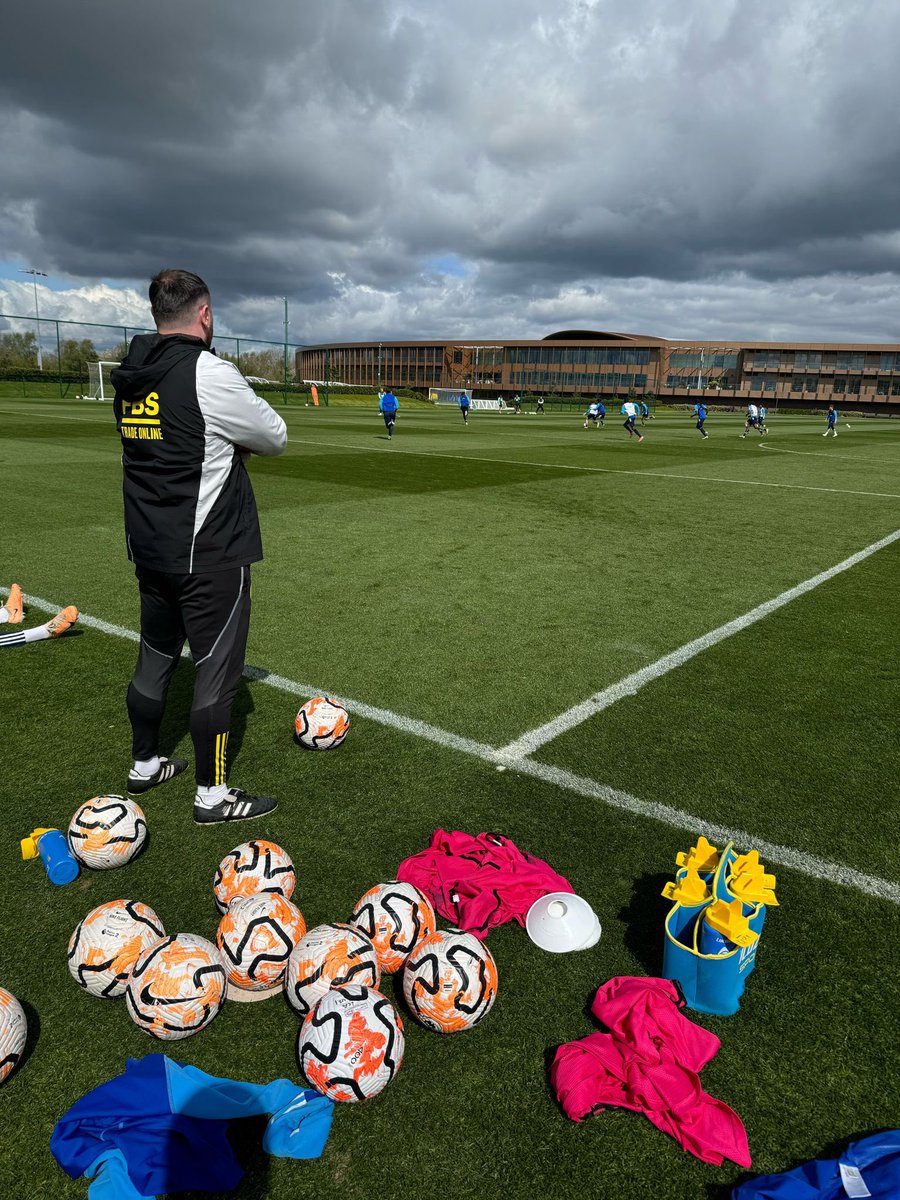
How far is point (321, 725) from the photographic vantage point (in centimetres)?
432

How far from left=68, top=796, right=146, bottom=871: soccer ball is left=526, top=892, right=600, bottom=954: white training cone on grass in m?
1.76

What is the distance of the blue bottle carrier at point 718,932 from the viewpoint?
2525 mm

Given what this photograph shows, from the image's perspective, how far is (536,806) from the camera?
12.5 ft

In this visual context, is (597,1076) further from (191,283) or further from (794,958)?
(191,283)

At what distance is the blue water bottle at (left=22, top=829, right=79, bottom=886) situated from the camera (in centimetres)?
321

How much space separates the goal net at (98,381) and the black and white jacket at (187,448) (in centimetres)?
4991

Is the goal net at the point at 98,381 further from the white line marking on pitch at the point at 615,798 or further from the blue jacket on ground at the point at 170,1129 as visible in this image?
the blue jacket on ground at the point at 170,1129

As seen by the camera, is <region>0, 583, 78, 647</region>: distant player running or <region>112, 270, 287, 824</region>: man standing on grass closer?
<region>112, 270, 287, 824</region>: man standing on grass

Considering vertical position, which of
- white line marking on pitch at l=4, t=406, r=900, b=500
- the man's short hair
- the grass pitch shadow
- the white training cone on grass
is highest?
the man's short hair

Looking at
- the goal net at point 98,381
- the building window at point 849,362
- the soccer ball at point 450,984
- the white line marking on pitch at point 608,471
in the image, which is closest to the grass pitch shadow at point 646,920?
the soccer ball at point 450,984

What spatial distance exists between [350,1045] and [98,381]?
56.0 meters

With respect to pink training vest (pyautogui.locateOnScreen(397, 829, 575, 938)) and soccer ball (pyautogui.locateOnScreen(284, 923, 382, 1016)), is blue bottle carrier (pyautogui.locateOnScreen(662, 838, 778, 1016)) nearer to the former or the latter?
pink training vest (pyautogui.locateOnScreen(397, 829, 575, 938))

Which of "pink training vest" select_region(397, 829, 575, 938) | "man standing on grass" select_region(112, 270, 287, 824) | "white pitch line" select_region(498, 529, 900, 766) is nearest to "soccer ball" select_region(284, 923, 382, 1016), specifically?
"pink training vest" select_region(397, 829, 575, 938)

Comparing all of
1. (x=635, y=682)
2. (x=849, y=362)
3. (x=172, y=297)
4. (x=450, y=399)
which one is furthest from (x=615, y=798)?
(x=849, y=362)
